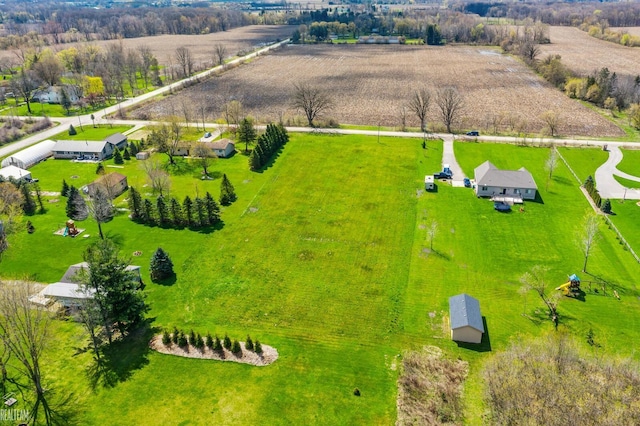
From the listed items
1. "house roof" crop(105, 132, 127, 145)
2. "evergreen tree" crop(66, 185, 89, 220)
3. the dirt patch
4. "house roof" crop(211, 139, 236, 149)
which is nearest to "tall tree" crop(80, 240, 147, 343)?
the dirt patch

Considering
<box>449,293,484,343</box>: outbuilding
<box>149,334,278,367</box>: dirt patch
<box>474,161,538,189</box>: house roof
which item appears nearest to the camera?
<box>149,334,278,367</box>: dirt patch

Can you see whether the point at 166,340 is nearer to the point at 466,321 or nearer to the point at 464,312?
the point at 466,321

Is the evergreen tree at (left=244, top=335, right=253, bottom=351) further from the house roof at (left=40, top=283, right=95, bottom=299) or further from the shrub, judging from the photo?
the house roof at (left=40, top=283, right=95, bottom=299)

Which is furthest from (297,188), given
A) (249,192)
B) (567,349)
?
(567,349)

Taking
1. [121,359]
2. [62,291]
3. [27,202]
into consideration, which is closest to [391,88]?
[27,202]

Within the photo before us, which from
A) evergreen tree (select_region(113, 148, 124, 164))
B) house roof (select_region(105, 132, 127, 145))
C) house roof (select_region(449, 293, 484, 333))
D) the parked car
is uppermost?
house roof (select_region(105, 132, 127, 145))

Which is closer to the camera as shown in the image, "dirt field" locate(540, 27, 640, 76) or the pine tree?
the pine tree

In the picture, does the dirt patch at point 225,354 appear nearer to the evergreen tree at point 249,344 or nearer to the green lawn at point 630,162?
the evergreen tree at point 249,344
